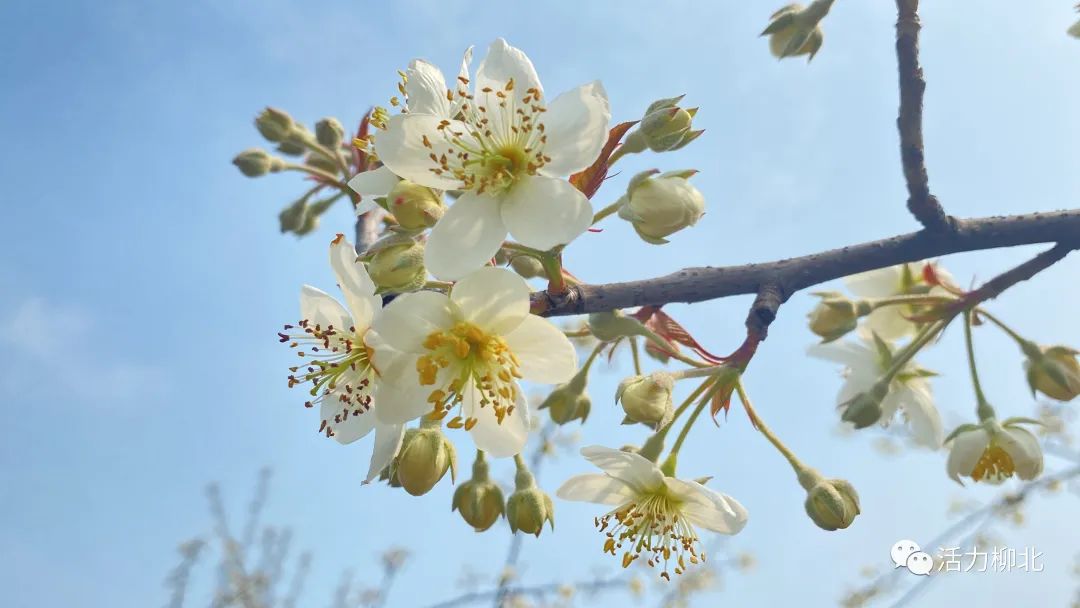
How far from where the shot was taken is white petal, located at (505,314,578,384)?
1.66 meters

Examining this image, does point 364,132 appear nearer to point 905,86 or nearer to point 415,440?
point 415,440

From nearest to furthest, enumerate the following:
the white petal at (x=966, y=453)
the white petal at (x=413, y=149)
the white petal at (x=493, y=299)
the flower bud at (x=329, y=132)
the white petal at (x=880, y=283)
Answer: the white petal at (x=493, y=299) < the white petal at (x=413, y=149) < the white petal at (x=966, y=453) < the white petal at (x=880, y=283) < the flower bud at (x=329, y=132)

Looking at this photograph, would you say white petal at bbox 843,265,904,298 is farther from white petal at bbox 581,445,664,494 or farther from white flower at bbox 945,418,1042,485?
white petal at bbox 581,445,664,494

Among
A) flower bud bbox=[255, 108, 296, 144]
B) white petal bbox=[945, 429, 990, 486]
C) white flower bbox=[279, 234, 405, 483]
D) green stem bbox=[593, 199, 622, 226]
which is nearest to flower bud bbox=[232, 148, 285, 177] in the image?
flower bud bbox=[255, 108, 296, 144]

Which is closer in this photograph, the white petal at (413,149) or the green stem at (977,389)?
the white petal at (413,149)

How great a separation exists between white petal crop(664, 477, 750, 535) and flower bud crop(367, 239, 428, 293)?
0.78 meters

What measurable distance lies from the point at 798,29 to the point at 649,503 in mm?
1326

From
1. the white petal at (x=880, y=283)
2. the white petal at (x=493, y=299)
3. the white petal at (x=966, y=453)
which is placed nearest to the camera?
the white petal at (x=493, y=299)

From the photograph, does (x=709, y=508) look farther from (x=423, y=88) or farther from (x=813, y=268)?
(x=423, y=88)

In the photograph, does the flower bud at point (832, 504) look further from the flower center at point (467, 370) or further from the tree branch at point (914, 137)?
the flower center at point (467, 370)

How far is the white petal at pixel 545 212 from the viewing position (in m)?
1.59

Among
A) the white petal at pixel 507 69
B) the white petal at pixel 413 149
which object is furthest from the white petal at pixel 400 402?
the white petal at pixel 507 69

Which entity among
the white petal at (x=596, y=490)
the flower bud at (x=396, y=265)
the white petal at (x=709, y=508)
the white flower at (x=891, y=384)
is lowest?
the white petal at (x=709, y=508)

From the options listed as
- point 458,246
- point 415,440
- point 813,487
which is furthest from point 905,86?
point 415,440
